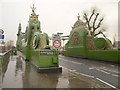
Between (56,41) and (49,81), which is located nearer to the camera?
(49,81)

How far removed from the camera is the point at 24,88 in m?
9.53

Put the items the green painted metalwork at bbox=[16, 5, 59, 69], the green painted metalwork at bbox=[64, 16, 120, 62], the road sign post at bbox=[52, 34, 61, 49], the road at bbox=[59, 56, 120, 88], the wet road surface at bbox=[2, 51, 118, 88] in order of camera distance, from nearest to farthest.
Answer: the wet road surface at bbox=[2, 51, 118, 88], the road at bbox=[59, 56, 120, 88], the road sign post at bbox=[52, 34, 61, 49], the green painted metalwork at bbox=[16, 5, 59, 69], the green painted metalwork at bbox=[64, 16, 120, 62]

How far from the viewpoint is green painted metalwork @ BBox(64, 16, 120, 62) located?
26531mm

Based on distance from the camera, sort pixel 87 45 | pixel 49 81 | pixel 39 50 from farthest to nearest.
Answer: pixel 87 45 → pixel 39 50 → pixel 49 81

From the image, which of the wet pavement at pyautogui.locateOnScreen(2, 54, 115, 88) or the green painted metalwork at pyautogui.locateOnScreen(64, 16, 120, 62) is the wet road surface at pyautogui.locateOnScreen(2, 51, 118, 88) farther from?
the green painted metalwork at pyautogui.locateOnScreen(64, 16, 120, 62)

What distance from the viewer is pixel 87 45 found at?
32.8m

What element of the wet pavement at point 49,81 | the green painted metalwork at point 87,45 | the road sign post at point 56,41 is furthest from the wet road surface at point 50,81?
the green painted metalwork at point 87,45

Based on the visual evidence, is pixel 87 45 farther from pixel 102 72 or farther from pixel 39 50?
pixel 39 50

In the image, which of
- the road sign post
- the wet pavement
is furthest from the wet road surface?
the road sign post

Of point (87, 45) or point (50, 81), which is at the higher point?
point (87, 45)

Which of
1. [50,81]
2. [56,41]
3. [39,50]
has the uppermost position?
[56,41]

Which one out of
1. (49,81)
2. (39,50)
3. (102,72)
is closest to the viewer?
(49,81)

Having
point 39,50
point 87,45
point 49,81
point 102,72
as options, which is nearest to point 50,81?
point 49,81

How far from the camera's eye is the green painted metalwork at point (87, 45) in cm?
2653
